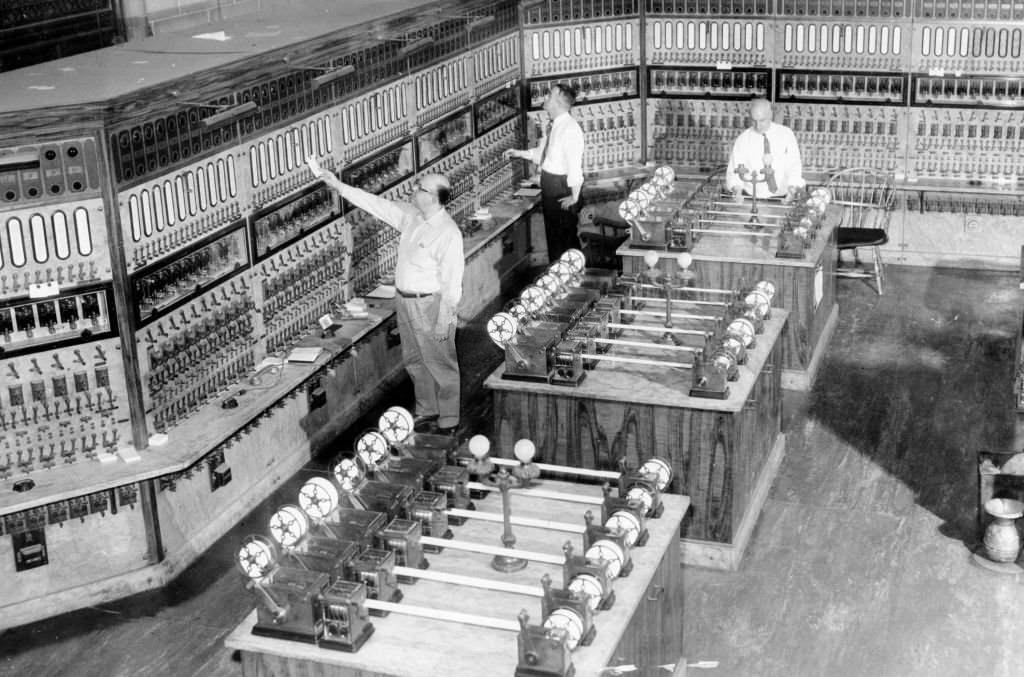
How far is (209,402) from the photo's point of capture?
26.2ft

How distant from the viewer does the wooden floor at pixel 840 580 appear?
6.70 metres

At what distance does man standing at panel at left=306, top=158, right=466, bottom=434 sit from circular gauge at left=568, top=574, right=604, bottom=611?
151 inches

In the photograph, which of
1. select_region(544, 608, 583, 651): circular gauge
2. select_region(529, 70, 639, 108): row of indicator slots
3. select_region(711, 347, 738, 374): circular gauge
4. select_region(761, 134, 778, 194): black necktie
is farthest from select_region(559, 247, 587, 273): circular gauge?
select_region(529, 70, 639, 108): row of indicator slots

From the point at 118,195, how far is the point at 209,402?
146 cm

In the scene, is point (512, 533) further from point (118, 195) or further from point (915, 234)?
point (915, 234)

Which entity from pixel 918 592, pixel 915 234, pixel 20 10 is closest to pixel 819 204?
pixel 915 234

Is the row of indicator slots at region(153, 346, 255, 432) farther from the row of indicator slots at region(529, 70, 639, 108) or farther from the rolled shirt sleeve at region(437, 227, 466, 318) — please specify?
the row of indicator slots at region(529, 70, 639, 108)

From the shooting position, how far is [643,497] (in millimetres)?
5734

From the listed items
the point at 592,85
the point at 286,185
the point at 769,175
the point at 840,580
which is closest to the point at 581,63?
the point at 592,85

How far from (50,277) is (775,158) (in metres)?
5.64

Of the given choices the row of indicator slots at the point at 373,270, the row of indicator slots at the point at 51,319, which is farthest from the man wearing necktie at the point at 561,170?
the row of indicator slots at the point at 51,319

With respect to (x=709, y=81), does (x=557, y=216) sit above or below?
below

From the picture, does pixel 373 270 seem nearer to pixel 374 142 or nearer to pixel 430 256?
pixel 374 142

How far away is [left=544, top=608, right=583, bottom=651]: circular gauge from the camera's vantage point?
480cm
